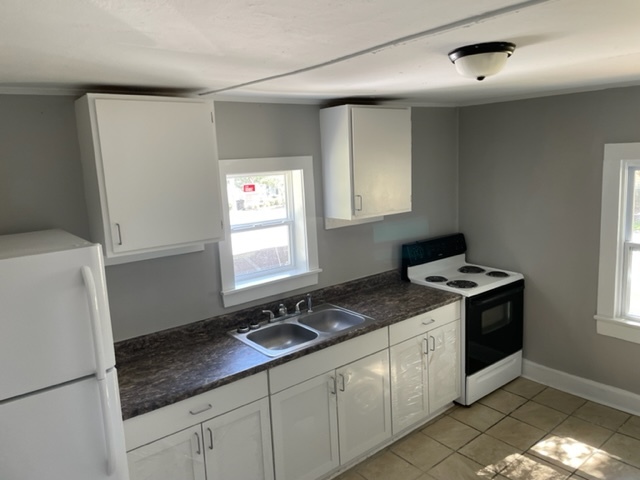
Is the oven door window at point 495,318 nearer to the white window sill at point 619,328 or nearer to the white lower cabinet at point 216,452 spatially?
the white window sill at point 619,328

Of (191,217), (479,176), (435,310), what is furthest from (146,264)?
(479,176)

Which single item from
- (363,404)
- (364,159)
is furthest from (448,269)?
(363,404)

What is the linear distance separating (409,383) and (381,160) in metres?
1.47

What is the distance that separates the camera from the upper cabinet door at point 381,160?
3068mm

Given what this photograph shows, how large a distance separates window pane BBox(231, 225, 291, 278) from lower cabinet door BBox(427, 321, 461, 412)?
112 centimetres

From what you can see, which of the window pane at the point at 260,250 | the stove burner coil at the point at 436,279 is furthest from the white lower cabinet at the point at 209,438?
the stove burner coil at the point at 436,279

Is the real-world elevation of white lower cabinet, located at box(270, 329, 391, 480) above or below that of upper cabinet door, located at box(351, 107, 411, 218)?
below

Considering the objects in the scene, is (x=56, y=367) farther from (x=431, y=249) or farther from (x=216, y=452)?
(x=431, y=249)

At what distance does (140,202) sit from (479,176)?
109 inches

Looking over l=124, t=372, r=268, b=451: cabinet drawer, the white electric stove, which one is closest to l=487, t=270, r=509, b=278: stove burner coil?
the white electric stove

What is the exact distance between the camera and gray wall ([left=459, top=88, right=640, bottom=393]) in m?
3.27

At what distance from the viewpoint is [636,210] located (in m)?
3.18

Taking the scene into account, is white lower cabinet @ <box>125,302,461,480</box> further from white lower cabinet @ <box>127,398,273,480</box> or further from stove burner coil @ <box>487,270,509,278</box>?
stove burner coil @ <box>487,270,509,278</box>

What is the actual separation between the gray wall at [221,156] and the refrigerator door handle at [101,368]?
3.11 ft
